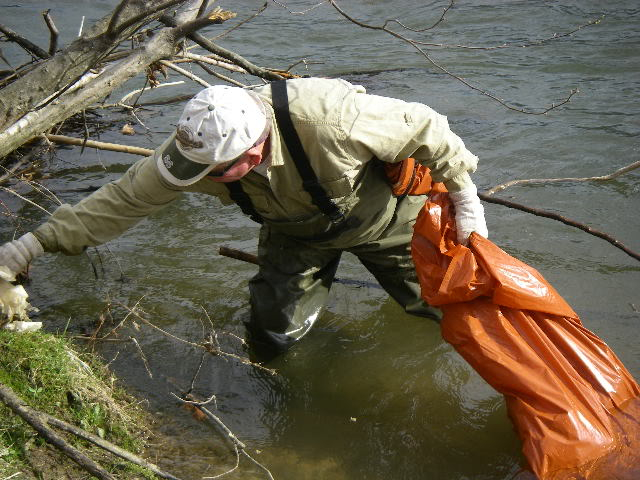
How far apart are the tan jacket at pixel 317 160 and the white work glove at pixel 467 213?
0.17 feet

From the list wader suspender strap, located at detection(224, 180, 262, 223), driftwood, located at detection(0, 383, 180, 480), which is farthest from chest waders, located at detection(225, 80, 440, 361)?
driftwood, located at detection(0, 383, 180, 480)

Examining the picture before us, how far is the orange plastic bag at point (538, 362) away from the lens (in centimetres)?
298

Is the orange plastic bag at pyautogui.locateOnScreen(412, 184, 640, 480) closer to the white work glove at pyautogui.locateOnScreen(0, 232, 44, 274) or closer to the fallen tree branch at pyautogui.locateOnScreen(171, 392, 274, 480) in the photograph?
the fallen tree branch at pyautogui.locateOnScreen(171, 392, 274, 480)

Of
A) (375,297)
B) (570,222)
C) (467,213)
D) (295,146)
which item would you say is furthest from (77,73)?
(570,222)

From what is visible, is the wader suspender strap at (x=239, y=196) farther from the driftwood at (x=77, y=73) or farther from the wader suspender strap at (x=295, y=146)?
the driftwood at (x=77, y=73)

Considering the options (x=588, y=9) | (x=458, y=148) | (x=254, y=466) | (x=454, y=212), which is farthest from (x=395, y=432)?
(x=588, y=9)

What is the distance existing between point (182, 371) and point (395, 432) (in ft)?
4.12

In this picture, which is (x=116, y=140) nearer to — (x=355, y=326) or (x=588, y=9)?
(x=355, y=326)

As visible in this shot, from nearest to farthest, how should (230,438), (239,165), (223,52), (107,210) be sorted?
(239,165) < (107,210) < (230,438) < (223,52)

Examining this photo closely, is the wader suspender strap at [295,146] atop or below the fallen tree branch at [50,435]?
atop

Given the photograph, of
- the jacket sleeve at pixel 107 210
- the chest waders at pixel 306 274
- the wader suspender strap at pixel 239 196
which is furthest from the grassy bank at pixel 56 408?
the wader suspender strap at pixel 239 196

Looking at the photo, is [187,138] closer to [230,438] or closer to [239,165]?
[239,165]

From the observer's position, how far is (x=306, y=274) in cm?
385

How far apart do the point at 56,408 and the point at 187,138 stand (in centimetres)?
128
